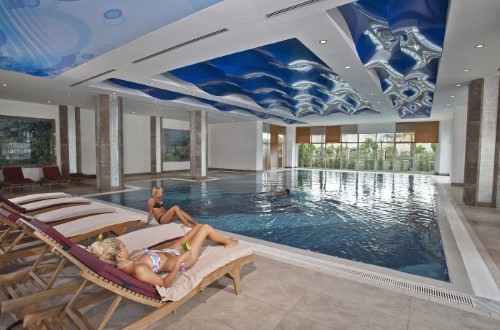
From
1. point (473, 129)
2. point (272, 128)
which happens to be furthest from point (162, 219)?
point (272, 128)

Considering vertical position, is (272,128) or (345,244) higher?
(272,128)

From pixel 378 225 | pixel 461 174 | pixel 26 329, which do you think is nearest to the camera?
pixel 26 329

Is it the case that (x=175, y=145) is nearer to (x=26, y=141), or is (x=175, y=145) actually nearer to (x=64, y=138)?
(x=64, y=138)

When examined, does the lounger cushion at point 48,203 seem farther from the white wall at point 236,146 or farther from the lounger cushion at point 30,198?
the white wall at point 236,146

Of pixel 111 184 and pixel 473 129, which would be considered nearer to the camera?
pixel 473 129

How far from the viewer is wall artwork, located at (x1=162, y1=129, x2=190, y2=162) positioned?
61.2 ft

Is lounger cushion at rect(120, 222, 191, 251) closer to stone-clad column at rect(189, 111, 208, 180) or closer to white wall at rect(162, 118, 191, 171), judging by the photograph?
stone-clad column at rect(189, 111, 208, 180)

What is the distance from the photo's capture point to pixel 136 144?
17234 mm

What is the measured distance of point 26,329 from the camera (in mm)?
2281

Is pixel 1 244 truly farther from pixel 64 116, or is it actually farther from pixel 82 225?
pixel 64 116

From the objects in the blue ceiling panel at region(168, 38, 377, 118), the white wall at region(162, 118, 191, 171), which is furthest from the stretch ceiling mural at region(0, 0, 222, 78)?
the white wall at region(162, 118, 191, 171)

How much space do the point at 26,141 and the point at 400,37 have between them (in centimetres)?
1527

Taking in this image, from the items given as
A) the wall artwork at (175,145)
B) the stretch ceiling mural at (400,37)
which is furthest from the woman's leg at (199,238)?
the wall artwork at (175,145)

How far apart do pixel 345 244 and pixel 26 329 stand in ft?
14.7
